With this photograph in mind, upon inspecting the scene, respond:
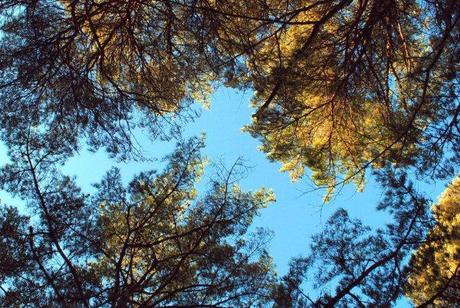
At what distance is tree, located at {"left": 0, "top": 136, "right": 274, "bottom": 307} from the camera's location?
3.90 m

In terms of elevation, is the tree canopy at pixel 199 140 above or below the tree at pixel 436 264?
above

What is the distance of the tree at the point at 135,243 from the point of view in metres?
3.90

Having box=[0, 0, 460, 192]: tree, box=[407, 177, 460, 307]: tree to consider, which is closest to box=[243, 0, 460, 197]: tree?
box=[0, 0, 460, 192]: tree

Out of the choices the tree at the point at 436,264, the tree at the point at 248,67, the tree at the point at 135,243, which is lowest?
the tree at the point at 436,264

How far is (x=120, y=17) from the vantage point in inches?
189

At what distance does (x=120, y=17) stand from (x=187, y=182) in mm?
1648

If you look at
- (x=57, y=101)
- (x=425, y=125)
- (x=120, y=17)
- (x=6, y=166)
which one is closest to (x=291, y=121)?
(x=425, y=125)

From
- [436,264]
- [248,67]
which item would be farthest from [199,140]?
[436,264]

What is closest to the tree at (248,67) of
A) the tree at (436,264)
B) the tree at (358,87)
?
the tree at (358,87)

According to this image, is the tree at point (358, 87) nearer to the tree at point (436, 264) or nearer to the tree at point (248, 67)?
the tree at point (248, 67)

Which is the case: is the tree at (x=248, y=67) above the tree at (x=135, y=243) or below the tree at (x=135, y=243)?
above

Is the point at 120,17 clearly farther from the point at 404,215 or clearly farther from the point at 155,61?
the point at 404,215

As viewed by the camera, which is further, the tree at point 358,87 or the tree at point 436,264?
the tree at point 358,87

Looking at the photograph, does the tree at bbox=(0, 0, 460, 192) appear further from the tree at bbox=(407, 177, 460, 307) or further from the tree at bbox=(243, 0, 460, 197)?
A: the tree at bbox=(407, 177, 460, 307)
